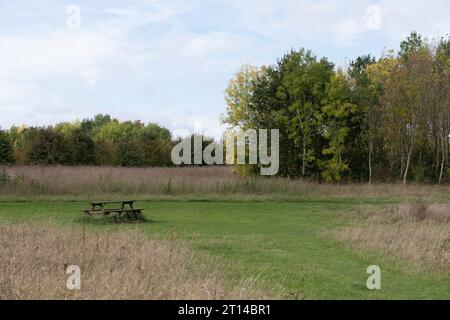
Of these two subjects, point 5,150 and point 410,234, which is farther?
point 5,150

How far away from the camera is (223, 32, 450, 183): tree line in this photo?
38844 mm

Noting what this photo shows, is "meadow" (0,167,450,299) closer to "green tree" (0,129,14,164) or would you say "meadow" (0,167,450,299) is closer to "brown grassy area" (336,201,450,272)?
"brown grassy area" (336,201,450,272)

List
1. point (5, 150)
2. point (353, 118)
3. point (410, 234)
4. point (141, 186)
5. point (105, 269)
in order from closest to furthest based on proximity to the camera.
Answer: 1. point (105, 269)
2. point (410, 234)
3. point (141, 186)
4. point (353, 118)
5. point (5, 150)

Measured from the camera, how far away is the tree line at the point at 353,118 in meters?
38.8

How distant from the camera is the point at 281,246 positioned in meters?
13.5

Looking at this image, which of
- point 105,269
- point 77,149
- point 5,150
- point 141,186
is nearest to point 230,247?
point 105,269

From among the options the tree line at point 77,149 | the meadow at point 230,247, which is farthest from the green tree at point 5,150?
the meadow at point 230,247

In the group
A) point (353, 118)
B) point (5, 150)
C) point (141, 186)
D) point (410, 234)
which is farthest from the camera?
point (5, 150)

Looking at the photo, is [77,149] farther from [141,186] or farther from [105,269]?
[105,269]

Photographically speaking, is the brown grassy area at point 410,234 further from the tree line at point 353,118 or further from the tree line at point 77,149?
the tree line at point 77,149

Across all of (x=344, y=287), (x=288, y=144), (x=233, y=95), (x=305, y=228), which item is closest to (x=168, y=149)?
(x=233, y=95)

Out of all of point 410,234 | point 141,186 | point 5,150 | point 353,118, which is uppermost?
point 353,118

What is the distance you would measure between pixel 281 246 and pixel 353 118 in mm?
27100

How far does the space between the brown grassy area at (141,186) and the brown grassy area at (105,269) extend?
46.6ft
